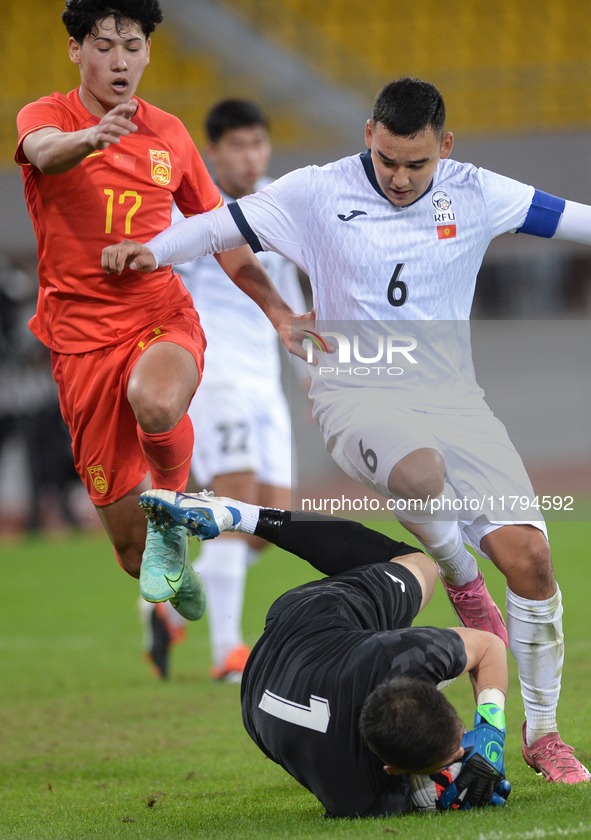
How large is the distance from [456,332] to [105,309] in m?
1.46

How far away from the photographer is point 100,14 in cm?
399

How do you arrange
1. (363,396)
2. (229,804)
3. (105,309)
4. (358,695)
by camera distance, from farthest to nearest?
(105,309) < (363,396) < (229,804) < (358,695)

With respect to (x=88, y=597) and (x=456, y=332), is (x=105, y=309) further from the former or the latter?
(x=88, y=597)

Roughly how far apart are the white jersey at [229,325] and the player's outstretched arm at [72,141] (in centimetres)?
250

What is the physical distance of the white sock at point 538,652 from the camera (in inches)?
149

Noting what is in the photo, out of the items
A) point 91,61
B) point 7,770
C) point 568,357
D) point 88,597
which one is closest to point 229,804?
point 7,770

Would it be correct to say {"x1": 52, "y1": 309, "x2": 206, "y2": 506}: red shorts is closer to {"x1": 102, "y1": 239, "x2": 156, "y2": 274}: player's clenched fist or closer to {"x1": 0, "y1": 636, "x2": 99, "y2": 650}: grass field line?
{"x1": 102, "y1": 239, "x2": 156, "y2": 274}: player's clenched fist

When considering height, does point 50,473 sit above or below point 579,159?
below

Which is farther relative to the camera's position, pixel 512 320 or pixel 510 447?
pixel 512 320

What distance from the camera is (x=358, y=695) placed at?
306cm

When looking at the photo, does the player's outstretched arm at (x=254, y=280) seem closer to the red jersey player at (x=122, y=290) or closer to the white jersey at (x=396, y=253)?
the red jersey player at (x=122, y=290)

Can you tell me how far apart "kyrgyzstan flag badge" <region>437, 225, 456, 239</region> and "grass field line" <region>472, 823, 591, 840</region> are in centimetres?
213

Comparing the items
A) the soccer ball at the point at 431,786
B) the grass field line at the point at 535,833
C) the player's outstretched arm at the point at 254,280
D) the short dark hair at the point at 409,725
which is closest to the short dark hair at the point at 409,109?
the player's outstretched arm at the point at 254,280

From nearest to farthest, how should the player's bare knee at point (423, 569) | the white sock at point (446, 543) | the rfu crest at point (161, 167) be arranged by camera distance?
the player's bare knee at point (423, 569), the white sock at point (446, 543), the rfu crest at point (161, 167)
